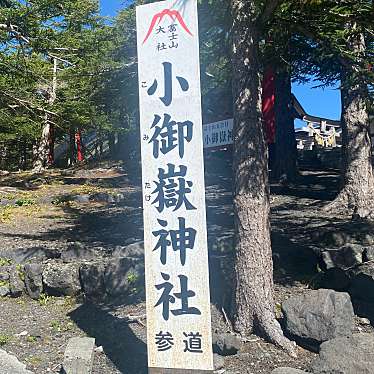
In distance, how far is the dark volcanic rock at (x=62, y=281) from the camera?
20.1ft

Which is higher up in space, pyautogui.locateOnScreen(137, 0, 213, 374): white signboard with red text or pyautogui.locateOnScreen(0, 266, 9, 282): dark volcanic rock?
pyautogui.locateOnScreen(137, 0, 213, 374): white signboard with red text

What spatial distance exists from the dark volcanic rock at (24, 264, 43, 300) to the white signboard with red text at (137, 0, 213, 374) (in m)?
2.91

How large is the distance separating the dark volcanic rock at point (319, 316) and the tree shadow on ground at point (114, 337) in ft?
4.47

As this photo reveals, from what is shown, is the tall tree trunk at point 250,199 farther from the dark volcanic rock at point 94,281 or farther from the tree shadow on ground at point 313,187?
the tree shadow on ground at point 313,187

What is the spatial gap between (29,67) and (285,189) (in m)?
6.92

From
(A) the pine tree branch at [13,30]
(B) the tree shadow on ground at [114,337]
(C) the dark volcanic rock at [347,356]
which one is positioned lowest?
(B) the tree shadow on ground at [114,337]

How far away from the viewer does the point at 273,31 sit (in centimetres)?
575

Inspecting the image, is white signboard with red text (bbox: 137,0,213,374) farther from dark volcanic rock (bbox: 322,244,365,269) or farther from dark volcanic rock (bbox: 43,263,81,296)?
dark volcanic rock (bbox: 322,244,365,269)

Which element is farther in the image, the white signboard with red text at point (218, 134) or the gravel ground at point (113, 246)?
the white signboard with red text at point (218, 134)

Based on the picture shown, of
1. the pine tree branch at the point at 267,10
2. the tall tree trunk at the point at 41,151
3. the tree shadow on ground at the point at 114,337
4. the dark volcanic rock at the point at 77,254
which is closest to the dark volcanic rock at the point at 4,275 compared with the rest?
the dark volcanic rock at the point at 77,254

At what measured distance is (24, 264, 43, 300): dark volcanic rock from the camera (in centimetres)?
625

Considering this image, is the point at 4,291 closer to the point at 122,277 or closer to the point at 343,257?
the point at 122,277

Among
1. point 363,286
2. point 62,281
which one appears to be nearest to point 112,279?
point 62,281

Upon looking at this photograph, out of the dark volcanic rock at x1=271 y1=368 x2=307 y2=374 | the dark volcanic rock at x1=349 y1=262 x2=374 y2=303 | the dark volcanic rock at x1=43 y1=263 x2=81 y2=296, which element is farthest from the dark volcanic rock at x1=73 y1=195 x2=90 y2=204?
the dark volcanic rock at x1=271 y1=368 x2=307 y2=374
